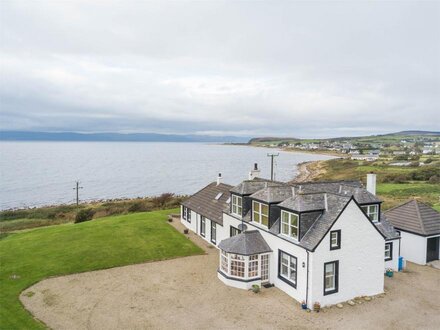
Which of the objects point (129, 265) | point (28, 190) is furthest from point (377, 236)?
point (28, 190)

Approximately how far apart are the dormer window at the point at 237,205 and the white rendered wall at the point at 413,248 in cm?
1272

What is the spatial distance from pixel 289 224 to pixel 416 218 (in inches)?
499

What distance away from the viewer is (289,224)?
18.8 m

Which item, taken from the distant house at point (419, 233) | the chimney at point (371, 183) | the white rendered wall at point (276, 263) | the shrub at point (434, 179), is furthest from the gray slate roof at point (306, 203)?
the shrub at point (434, 179)

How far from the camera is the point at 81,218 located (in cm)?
4053

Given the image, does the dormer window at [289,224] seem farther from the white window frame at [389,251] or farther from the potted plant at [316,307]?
the white window frame at [389,251]

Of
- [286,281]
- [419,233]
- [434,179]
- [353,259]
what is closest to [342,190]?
[353,259]

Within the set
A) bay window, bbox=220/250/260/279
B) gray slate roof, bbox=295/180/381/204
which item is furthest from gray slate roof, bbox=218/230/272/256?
gray slate roof, bbox=295/180/381/204

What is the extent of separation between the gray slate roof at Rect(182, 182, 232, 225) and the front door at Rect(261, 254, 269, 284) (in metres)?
7.00

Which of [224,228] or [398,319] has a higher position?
[224,228]

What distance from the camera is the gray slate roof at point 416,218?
2414 centimetres

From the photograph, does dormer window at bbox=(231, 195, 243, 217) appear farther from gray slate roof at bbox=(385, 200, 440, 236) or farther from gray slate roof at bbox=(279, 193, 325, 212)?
gray slate roof at bbox=(385, 200, 440, 236)

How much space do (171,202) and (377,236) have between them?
124ft

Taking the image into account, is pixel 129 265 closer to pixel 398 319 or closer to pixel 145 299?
pixel 145 299
